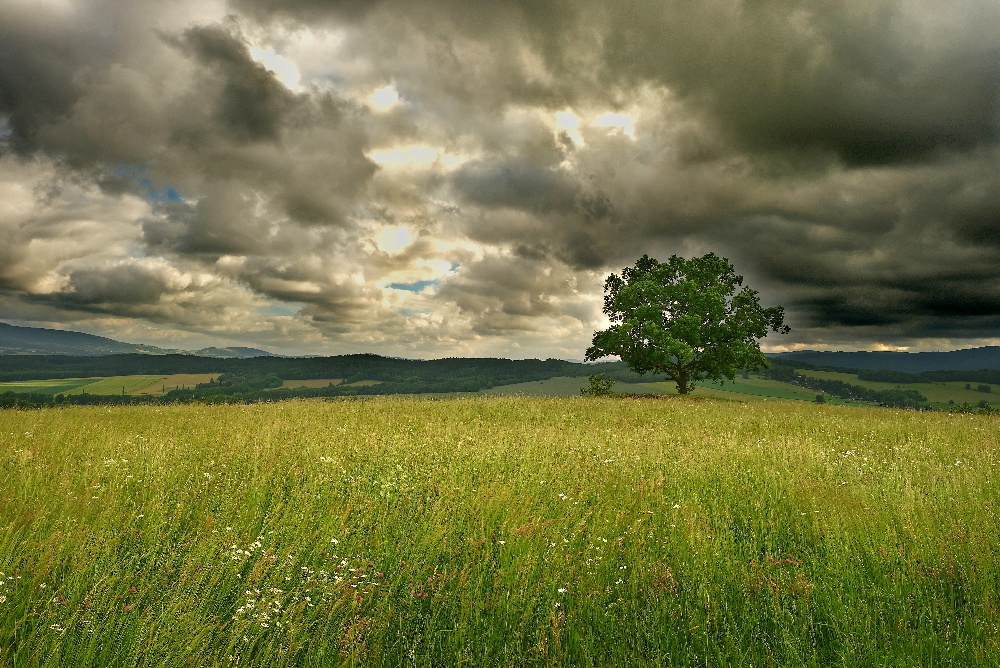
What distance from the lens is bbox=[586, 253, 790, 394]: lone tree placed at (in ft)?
106

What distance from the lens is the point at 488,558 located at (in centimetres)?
456

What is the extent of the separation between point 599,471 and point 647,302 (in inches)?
1101

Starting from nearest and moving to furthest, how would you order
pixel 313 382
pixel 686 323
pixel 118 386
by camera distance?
pixel 686 323
pixel 118 386
pixel 313 382

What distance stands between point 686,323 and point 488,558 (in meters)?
30.9

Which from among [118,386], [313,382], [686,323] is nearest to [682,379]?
[686,323]

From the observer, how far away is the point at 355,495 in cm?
623

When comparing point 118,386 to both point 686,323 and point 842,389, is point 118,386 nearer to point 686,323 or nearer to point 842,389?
point 686,323

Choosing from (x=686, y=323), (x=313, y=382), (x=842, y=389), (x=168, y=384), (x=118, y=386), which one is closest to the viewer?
(x=686, y=323)

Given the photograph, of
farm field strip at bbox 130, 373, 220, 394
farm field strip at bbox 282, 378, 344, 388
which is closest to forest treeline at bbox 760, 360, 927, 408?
farm field strip at bbox 282, 378, 344, 388

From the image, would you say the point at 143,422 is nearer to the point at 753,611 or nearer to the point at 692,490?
the point at 692,490

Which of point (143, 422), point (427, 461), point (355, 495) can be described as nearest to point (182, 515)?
point (355, 495)

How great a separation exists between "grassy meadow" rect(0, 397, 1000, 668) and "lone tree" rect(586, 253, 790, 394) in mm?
23712

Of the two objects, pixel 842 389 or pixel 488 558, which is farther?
pixel 842 389

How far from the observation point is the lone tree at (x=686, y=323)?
1277 inches
